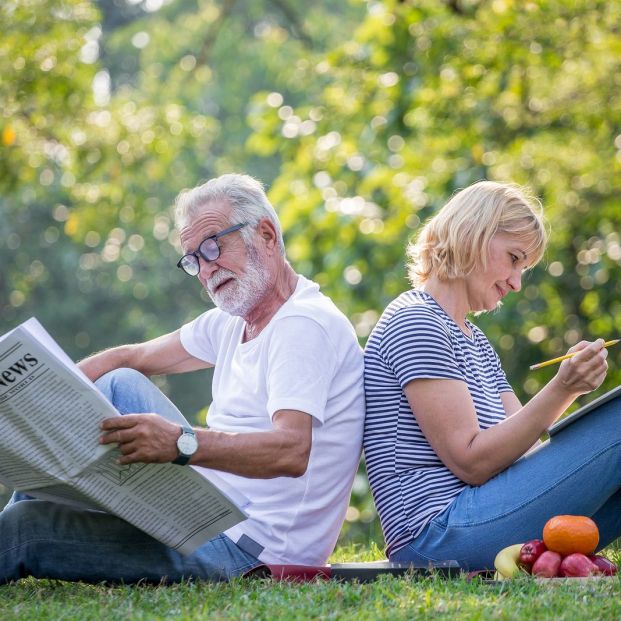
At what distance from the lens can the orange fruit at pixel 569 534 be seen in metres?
3.28

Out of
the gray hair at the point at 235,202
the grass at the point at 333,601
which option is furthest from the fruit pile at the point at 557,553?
the gray hair at the point at 235,202

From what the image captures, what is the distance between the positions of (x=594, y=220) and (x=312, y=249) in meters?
2.08

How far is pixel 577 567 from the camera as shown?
3.32 metres

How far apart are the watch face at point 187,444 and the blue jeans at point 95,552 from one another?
495mm

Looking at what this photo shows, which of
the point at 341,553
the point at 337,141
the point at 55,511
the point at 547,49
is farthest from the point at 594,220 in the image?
the point at 55,511

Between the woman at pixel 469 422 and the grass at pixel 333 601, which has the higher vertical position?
the woman at pixel 469 422

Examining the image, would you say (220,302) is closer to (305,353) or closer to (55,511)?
(305,353)

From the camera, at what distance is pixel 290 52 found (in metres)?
20.8

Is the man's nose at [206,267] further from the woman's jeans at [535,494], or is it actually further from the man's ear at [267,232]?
the woman's jeans at [535,494]

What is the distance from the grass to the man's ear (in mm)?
1065

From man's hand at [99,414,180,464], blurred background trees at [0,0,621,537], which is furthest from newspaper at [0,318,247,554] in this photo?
blurred background trees at [0,0,621,537]

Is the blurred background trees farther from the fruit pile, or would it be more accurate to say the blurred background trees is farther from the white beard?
the fruit pile

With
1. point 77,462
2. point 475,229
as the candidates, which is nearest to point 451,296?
point 475,229

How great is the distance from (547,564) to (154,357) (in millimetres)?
1723
